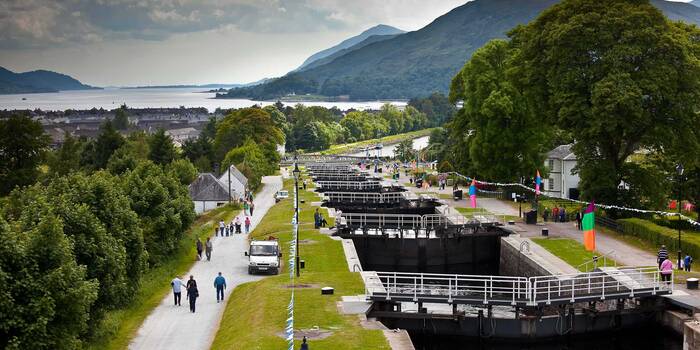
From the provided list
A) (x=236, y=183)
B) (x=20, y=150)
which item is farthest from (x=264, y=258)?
(x=20, y=150)

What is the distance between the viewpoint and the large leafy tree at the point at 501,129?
84.1m

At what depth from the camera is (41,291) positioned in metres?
27.7

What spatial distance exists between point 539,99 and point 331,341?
41375mm

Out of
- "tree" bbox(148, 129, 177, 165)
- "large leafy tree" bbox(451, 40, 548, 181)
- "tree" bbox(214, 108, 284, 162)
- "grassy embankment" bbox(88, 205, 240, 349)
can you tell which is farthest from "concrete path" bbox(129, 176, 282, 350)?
"tree" bbox(214, 108, 284, 162)

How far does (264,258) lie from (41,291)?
2430 centimetres

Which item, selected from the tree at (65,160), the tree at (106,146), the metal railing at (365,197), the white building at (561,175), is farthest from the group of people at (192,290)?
the tree at (106,146)

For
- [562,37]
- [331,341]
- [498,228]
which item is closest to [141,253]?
[331,341]

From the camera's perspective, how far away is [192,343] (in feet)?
117

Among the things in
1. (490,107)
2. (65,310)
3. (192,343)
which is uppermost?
(490,107)

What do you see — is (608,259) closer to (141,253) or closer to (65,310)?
(141,253)

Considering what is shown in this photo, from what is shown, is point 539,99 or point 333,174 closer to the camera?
point 539,99

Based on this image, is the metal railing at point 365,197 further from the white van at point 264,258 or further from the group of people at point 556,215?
the white van at point 264,258

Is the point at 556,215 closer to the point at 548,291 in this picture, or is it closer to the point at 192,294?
the point at 548,291

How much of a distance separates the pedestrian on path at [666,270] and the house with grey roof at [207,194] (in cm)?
6247
